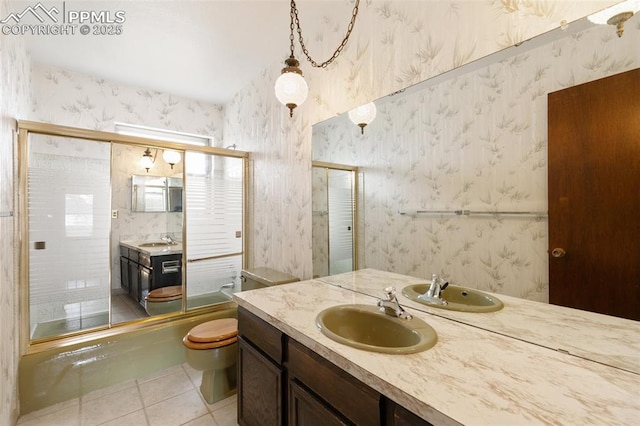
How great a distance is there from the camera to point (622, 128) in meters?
0.82

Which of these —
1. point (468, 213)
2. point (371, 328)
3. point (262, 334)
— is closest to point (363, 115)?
point (468, 213)

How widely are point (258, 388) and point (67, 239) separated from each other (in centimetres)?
187

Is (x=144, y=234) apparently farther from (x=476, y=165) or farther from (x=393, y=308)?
(x=476, y=165)

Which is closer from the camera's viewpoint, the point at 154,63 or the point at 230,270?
the point at 154,63

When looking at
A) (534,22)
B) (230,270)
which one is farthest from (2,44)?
(534,22)

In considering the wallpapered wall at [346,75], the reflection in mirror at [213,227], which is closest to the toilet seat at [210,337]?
the wallpapered wall at [346,75]

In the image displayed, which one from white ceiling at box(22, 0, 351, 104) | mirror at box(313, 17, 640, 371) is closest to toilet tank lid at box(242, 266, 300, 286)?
mirror at box(313, 17, 640, 371)

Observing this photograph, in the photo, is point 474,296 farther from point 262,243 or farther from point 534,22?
point 262,243

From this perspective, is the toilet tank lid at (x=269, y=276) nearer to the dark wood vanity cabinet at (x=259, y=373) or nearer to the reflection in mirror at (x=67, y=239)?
the dark wood vanity cabinet at (x=259, y=373)

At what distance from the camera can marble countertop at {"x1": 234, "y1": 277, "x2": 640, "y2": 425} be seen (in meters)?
0.61

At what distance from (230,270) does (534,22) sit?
9.30 ft

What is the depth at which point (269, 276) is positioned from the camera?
2250 millimetres

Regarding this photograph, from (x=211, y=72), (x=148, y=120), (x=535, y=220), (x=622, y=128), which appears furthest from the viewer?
(x=148, y=120)

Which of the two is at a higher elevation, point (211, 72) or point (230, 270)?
point (211, 72)
